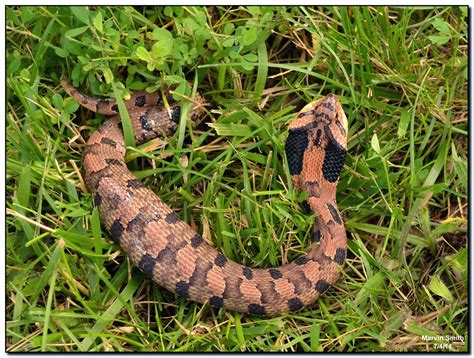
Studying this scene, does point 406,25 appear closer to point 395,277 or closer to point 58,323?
point 395,277

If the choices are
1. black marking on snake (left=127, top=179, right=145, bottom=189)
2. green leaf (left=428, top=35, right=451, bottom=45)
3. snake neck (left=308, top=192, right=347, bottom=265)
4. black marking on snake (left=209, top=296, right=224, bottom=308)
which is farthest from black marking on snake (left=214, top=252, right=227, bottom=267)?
green leaf (left=428, top=35, right=451, bottom=45)

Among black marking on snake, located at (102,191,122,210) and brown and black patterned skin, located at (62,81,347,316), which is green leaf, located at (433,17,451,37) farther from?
black marking on snake, located at (102,191,122,210)

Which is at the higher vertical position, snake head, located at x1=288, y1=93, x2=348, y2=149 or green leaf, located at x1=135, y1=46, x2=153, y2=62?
green leaf, located at x1=135, y1=46, x2=153, y2=62

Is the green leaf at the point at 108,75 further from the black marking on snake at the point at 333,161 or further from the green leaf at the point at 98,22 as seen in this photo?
the black marking on snake at the point at 333,161

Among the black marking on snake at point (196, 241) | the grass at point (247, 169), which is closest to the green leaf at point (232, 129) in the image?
the grass at point (247, 169)

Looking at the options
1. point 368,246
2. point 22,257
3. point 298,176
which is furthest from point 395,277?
point 22,257

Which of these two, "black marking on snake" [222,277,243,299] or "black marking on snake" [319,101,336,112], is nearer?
"black marking on snake" [222,277,243,299]

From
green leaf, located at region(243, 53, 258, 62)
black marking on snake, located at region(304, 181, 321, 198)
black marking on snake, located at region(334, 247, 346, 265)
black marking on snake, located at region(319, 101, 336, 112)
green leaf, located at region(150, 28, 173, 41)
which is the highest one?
green leaf, located at region(150, 28, 173, 41)

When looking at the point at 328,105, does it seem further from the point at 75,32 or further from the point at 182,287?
the point at 75,32
